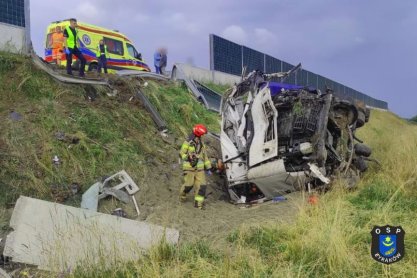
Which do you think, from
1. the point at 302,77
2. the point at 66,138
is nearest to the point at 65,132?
the point at 66,138

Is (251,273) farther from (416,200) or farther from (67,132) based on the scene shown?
(67,132)

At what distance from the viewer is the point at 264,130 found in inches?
300

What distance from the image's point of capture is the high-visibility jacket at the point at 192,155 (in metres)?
7.66

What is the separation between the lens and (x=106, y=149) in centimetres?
836

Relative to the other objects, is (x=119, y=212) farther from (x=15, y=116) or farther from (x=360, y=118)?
(x=360, y=118)

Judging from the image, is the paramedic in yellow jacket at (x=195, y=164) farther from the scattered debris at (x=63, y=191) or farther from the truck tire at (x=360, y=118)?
the truck tire at (x=360, y=118)

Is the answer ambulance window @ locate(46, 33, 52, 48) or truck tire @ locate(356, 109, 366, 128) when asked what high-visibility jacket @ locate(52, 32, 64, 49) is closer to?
ambulance window @ locate(46, 33, 52, 48)

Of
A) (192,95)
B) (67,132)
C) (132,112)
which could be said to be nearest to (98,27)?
(192,95)

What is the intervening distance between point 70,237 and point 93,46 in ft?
41.4

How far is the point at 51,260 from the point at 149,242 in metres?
1.04

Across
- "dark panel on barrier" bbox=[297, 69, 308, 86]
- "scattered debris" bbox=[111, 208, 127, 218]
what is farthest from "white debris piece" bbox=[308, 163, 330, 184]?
"dark panel on barrier" bbox=[297, 69, 308, 86]

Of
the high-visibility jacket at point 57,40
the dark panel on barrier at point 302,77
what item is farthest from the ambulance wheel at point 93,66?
the dark panel on barrier at point 302,77

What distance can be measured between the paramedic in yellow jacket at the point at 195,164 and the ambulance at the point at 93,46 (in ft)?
26.3

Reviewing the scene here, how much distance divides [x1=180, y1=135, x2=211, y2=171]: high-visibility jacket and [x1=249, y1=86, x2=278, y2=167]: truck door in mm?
804
